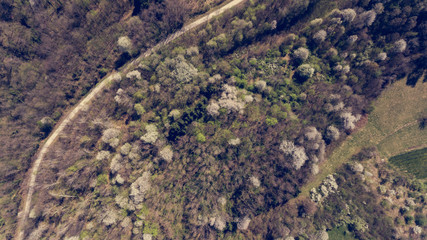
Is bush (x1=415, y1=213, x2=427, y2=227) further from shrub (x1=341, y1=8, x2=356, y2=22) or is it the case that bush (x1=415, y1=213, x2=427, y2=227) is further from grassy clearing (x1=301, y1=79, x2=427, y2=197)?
shrub (x1=341, y1=8, x2=356, y2=22)

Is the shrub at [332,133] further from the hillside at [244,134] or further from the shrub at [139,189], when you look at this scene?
the shrub at [139,189]

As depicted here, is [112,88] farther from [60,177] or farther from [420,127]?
[420,127]

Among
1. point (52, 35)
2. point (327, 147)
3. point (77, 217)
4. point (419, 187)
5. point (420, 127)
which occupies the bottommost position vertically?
point (419, 187)

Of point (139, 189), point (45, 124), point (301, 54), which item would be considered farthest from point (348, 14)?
point (45, 124)

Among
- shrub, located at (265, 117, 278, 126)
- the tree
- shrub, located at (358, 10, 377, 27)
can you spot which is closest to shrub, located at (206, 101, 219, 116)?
shrub, located at (265, 117, 278, 126)

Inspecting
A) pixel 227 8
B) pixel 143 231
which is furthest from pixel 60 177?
pixel 227 8

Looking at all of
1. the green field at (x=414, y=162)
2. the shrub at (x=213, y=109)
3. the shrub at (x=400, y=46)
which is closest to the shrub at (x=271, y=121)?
the shrub at (x=213, y=109)
